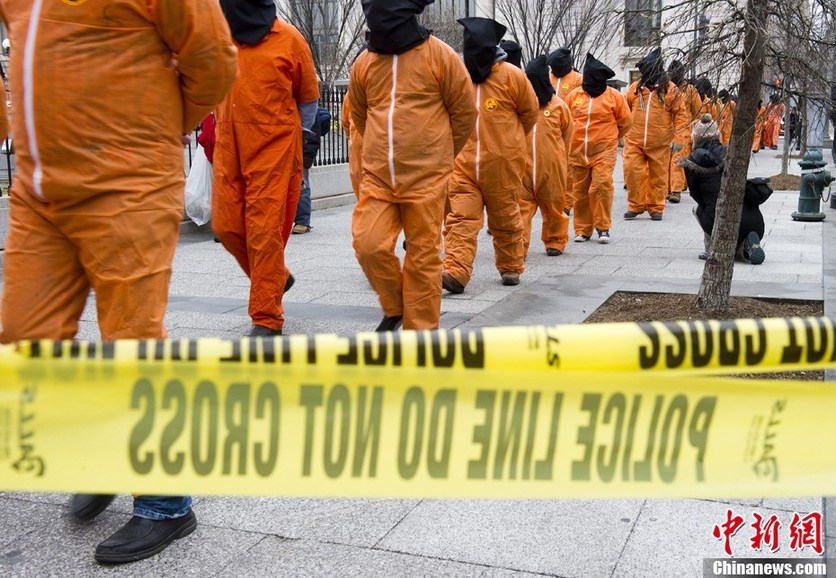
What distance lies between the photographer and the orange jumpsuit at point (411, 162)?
5.72m

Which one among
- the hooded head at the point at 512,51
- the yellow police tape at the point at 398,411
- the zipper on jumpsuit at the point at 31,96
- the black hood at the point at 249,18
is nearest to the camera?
the yellow police tape at the point at 398,411

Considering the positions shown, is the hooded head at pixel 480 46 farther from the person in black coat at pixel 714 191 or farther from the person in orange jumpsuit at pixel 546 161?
the person in black coat at pixel 714 191

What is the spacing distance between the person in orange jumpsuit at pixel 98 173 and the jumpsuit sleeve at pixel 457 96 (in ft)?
8.24

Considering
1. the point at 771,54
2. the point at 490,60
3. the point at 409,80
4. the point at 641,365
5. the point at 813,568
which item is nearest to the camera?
the point at 641,365

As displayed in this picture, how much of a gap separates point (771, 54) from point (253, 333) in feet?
11.3

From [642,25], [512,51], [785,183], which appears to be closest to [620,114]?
[512,51]

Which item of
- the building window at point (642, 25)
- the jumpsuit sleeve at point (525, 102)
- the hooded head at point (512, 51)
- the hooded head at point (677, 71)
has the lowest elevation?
the jumpsuit sleeve at point (525, 102)

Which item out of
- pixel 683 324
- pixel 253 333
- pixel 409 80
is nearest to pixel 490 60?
pixel 409 80

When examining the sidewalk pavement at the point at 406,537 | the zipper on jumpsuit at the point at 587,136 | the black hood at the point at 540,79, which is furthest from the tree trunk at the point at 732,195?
the zipper on jumpsuit at the point at 587,136

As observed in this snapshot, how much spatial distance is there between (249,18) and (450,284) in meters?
2.75

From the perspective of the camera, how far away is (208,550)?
340 cm

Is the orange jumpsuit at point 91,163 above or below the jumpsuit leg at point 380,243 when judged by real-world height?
above

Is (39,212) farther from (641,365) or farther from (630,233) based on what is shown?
(630,233)

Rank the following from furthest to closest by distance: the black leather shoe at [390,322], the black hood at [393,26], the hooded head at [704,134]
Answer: the hooded head at [704,134] → the black leather shoe at [390,322] → the black hood at [393,26]
